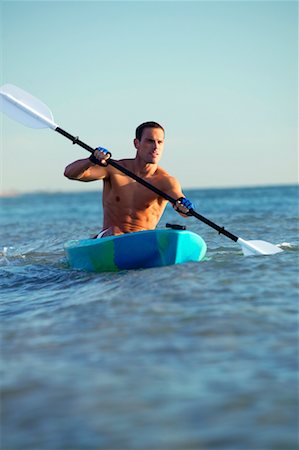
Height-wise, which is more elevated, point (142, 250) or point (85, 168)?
point (85, 168)

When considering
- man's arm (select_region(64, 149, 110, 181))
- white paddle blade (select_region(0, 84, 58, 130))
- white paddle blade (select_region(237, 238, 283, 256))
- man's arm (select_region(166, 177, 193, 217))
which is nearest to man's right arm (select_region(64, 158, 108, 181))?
man's arm (select_region(64, 149, 110, 181))

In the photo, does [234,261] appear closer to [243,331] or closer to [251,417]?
[243,331]

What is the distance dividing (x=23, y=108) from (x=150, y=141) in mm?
1805

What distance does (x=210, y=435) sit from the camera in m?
2.22

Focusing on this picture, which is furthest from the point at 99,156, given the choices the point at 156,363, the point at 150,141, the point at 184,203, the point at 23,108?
the point at 156,363

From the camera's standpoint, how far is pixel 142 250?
229 inches

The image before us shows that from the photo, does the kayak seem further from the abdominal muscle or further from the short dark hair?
the short dark hair

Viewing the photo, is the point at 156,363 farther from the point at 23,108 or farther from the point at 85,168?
the point at 23,108

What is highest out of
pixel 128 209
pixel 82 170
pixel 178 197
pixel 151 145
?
pixel 151 145

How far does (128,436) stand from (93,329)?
1.50 m

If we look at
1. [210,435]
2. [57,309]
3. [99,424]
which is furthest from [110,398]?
[57,309]

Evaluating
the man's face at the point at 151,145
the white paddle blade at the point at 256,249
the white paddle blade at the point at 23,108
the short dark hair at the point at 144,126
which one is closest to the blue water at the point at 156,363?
the white paddle blade at the point at 256,249

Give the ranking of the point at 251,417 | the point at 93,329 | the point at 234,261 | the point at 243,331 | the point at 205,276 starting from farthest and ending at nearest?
the point at 234,261 < the point at 205,276 < the point at 93,329 < the point at 243,331 < the point at 251,417

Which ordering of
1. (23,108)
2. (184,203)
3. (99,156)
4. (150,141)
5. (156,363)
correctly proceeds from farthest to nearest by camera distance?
(23,108)
(150,141)
(184,203)
(99,156)
(156,363)
